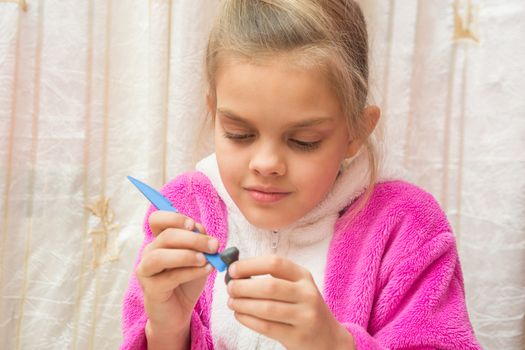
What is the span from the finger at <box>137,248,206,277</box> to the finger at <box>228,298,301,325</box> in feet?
0.18

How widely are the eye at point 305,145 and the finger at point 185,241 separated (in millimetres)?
146

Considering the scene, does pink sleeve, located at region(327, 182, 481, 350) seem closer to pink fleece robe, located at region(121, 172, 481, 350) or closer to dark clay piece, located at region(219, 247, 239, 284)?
pink fleece robe, located at region(121, 172, 481, 350)

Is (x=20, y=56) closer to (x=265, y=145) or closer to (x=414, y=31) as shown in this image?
(x=265, y=145)

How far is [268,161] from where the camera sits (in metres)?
0.63

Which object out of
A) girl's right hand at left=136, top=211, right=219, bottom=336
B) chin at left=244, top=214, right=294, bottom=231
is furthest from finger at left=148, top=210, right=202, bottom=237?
chin at left=244, top=214, right=294, bottom=231

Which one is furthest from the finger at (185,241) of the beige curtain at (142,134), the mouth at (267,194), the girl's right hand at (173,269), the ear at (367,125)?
the beige curtain at (142,134)

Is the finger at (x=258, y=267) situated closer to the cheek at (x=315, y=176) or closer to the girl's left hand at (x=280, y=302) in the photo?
the girl's left hand at (x=280, y=302)

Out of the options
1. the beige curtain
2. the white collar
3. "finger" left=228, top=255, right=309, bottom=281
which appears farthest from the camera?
the beige curtain

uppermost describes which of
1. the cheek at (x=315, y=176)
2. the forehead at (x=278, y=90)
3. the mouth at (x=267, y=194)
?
the forehead at (x=278, y=90)

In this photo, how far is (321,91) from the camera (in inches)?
25.2

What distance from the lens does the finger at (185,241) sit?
58 cm

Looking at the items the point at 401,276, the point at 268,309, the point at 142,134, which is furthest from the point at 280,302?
the point at 142,134

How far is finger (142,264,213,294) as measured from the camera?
23.2 inches

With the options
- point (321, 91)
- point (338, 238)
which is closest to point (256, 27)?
point (321, 91)
